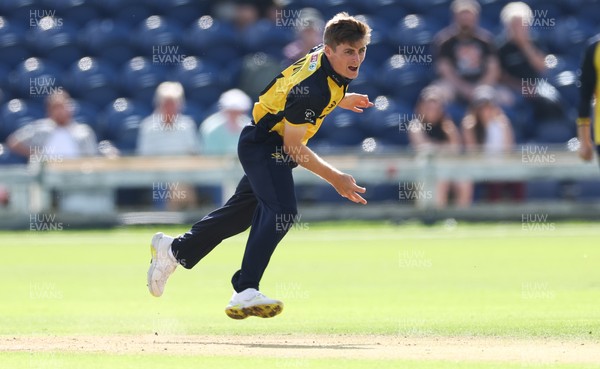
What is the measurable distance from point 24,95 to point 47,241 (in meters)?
5.15

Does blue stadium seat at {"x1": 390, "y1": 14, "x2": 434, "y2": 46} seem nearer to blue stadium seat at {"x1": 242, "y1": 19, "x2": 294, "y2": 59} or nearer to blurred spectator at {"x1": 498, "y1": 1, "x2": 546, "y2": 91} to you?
blurred spectator at {"x1": 498, "y1": 1, "x2": 546, "y2": 91}

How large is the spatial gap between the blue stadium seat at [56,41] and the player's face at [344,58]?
46.6ft

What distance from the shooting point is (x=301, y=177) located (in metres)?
18.5

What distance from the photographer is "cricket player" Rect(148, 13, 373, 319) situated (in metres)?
8.28

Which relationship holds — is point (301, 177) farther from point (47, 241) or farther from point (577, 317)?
point (577, 317)

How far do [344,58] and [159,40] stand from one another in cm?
1345

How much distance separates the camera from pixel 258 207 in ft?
29.1

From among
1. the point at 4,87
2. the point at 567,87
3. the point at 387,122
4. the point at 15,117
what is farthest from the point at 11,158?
the point at 567,87

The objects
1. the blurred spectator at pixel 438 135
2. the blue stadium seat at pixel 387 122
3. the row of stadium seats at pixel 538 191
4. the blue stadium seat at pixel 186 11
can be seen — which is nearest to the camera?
the blurred spectator at pixel 438 135

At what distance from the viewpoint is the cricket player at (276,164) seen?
8281 millimetres

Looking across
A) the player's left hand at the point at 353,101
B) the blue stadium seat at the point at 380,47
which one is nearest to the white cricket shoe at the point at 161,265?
the player's left hand at the point at 353,101

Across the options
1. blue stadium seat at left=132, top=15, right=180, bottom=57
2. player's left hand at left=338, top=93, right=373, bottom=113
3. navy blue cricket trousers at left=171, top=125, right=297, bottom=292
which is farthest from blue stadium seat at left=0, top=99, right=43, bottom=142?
player's left hand at left=338, top=93, right=373, bottom=113

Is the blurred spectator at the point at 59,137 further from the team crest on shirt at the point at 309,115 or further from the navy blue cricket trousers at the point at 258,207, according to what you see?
the team crest on shirt at the point at 309,115

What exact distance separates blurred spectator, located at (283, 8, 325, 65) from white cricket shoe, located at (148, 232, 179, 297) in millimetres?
9729
